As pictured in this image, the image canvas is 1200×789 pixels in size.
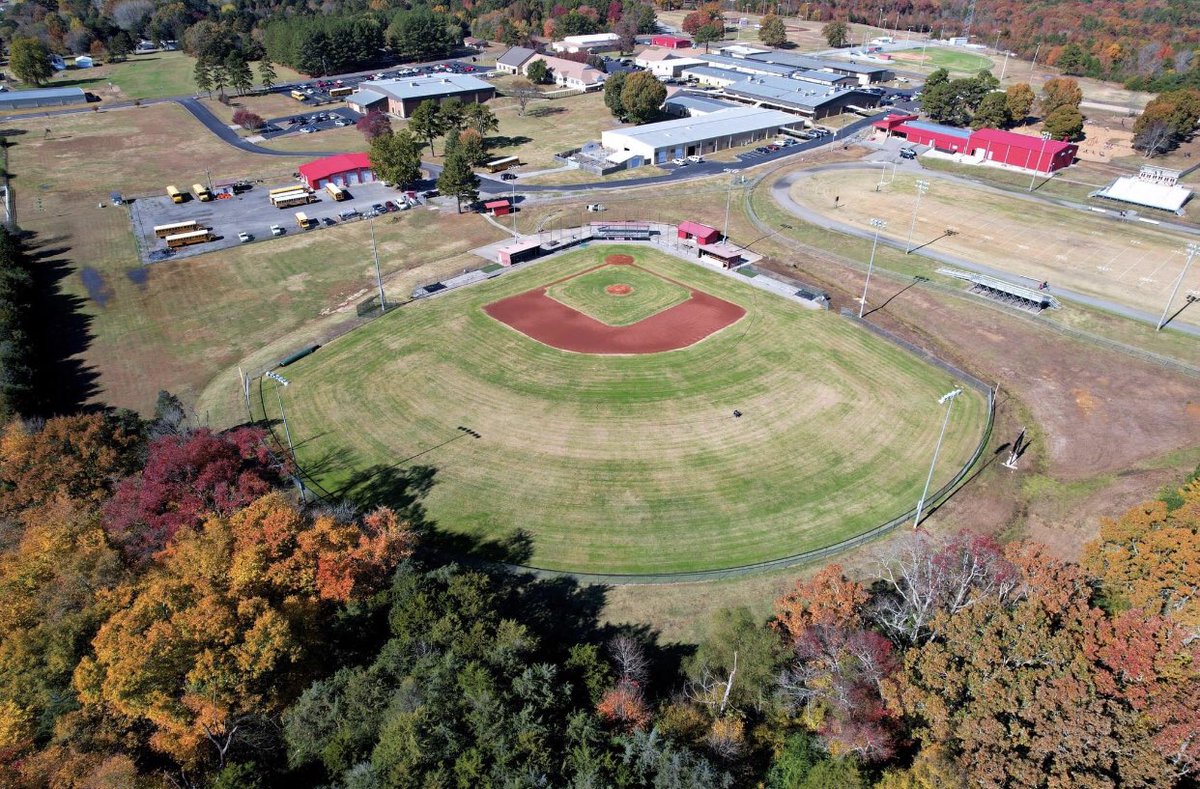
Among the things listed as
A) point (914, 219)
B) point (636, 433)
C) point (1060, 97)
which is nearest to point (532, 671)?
point (636, 433)

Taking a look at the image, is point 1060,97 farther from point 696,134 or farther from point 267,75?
point 267,75

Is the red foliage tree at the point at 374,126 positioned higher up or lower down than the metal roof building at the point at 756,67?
lower down

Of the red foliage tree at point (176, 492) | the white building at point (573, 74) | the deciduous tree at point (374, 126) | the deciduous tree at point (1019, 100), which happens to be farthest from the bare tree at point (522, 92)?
the red foliage tree at point (176, 492)

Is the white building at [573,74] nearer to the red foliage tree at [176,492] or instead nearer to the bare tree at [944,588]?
the red foliage tree at [176,492]

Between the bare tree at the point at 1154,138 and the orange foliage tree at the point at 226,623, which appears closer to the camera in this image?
the orange foliage tree at the point at 226,623

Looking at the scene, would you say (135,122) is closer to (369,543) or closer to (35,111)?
(35,111)

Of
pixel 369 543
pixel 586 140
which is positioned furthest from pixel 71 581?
pixel 586 140
